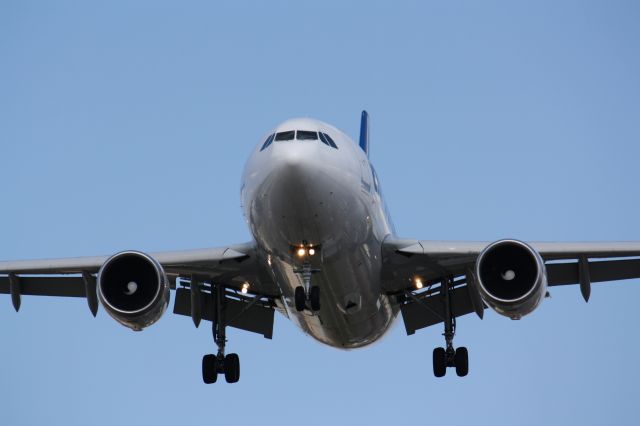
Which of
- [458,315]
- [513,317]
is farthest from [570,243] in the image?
[458,315]

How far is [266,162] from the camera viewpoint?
20922 millimetres

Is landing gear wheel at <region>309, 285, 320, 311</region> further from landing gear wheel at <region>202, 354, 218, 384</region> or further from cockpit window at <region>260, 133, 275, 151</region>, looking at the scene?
landing gear wheel at <region>202, 354, 218, 384</region>

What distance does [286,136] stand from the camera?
21.4 metres

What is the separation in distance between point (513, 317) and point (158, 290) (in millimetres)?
6921

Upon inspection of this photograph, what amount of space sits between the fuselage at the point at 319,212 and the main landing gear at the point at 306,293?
7cm

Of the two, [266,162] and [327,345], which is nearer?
[266,162]

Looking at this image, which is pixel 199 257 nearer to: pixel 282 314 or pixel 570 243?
pixel 282 314

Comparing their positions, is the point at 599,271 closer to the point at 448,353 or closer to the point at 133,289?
the point at 448,353

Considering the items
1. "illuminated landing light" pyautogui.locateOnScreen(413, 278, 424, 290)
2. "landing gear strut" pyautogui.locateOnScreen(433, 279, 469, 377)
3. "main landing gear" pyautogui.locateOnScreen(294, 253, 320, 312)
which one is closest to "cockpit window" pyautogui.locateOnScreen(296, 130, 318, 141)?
"main landing gear" pyautogui.locateOnScreen(294, 253, 320, 312)

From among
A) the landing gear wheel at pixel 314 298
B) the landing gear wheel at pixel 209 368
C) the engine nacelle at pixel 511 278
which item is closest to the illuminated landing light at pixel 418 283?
the engine nacelle at pixel 511 278

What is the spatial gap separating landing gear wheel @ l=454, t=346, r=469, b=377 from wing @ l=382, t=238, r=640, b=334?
909 mm

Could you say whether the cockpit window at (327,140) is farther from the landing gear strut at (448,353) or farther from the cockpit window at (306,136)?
the landing gear strut at (448,353)

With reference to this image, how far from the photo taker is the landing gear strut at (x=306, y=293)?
72.6 ft

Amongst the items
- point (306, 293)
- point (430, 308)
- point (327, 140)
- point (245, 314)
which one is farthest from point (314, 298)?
point (245, 314)
